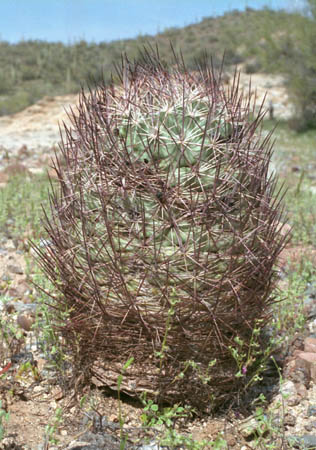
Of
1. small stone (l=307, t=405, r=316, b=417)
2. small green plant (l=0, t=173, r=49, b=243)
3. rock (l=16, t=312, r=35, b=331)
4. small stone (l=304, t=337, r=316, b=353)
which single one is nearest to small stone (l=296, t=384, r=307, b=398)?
small stone (l=307, t=405, r=316, b=417)

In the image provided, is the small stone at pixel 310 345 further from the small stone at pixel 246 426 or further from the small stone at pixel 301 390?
the small stone at pixel 246 426

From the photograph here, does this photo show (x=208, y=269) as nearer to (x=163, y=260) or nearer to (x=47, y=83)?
(x=163, y=260)

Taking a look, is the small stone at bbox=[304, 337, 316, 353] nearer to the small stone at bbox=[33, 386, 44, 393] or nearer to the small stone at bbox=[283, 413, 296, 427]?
the small stone at bbox=[283, 413, 296, 427]

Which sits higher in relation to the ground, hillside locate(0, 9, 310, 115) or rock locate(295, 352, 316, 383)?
hillside locate(0, 9, 310, 115)

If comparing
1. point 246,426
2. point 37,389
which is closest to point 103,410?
point 37,389

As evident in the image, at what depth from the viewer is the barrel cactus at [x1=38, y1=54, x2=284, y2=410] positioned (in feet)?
7.36

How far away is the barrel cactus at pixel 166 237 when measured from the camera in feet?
7.36

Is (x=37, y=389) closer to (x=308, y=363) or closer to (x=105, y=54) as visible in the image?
(x=308, y=363)

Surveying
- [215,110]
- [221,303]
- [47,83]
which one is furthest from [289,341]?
[47,83]

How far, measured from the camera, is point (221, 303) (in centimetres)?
234

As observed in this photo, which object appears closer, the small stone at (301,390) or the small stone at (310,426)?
the small stone at (310,426)

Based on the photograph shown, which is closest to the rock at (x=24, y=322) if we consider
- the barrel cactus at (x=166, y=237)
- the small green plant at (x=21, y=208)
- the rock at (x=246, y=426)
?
the barrel cactus at (x=166, y=237)

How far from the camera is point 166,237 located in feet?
7.36

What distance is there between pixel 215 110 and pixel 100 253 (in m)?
0.90
